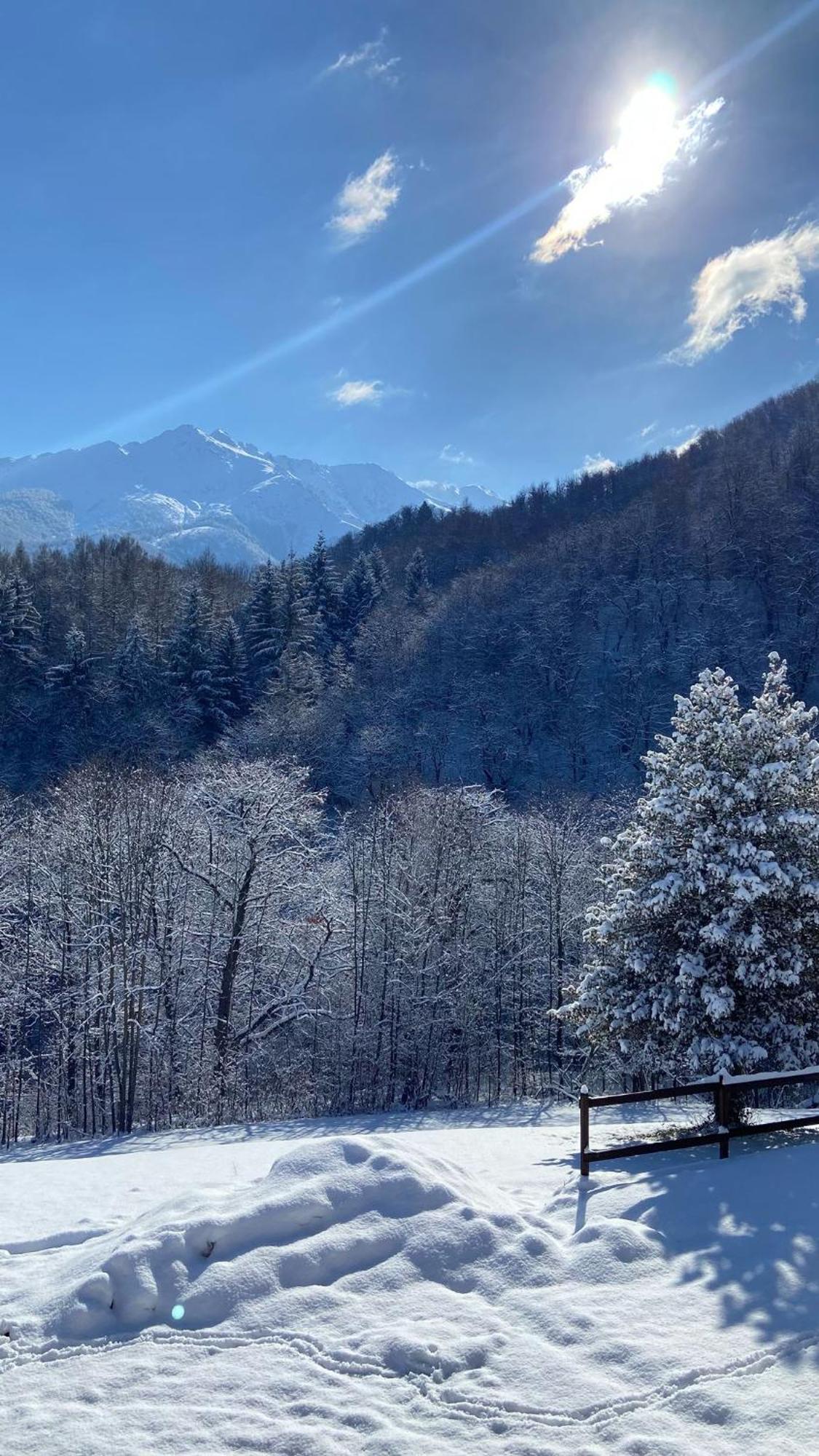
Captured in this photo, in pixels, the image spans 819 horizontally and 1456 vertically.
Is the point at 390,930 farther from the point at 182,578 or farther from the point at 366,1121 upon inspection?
the point at 182,578

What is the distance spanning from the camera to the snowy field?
5254mm

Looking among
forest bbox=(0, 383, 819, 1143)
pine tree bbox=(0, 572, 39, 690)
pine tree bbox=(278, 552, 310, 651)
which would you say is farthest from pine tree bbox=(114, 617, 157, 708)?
pine tree bbox=(278, 552, 310, 651)

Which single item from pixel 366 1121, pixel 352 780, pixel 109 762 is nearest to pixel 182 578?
pixel 352 780

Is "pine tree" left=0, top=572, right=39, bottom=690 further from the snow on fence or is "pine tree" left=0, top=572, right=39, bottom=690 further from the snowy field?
the snow on fence

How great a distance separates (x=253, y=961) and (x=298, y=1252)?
20394mm

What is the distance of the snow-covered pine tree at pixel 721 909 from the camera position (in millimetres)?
12523

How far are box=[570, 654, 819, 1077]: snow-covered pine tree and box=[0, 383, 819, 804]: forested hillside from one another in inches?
1491

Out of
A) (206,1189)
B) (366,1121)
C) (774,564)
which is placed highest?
(774,564)

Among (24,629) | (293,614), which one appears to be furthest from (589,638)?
(24,629)

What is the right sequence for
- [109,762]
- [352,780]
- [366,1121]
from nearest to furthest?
[366,1121] < [109,762] < [352,780]

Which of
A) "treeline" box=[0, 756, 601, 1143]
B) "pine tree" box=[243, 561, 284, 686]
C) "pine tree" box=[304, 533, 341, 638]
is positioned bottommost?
"treeline" box=[0, 756, 601, 1143]

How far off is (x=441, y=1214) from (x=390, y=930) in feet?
70.4

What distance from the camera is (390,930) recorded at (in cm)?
2889

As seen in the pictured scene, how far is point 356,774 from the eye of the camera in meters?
61.4
